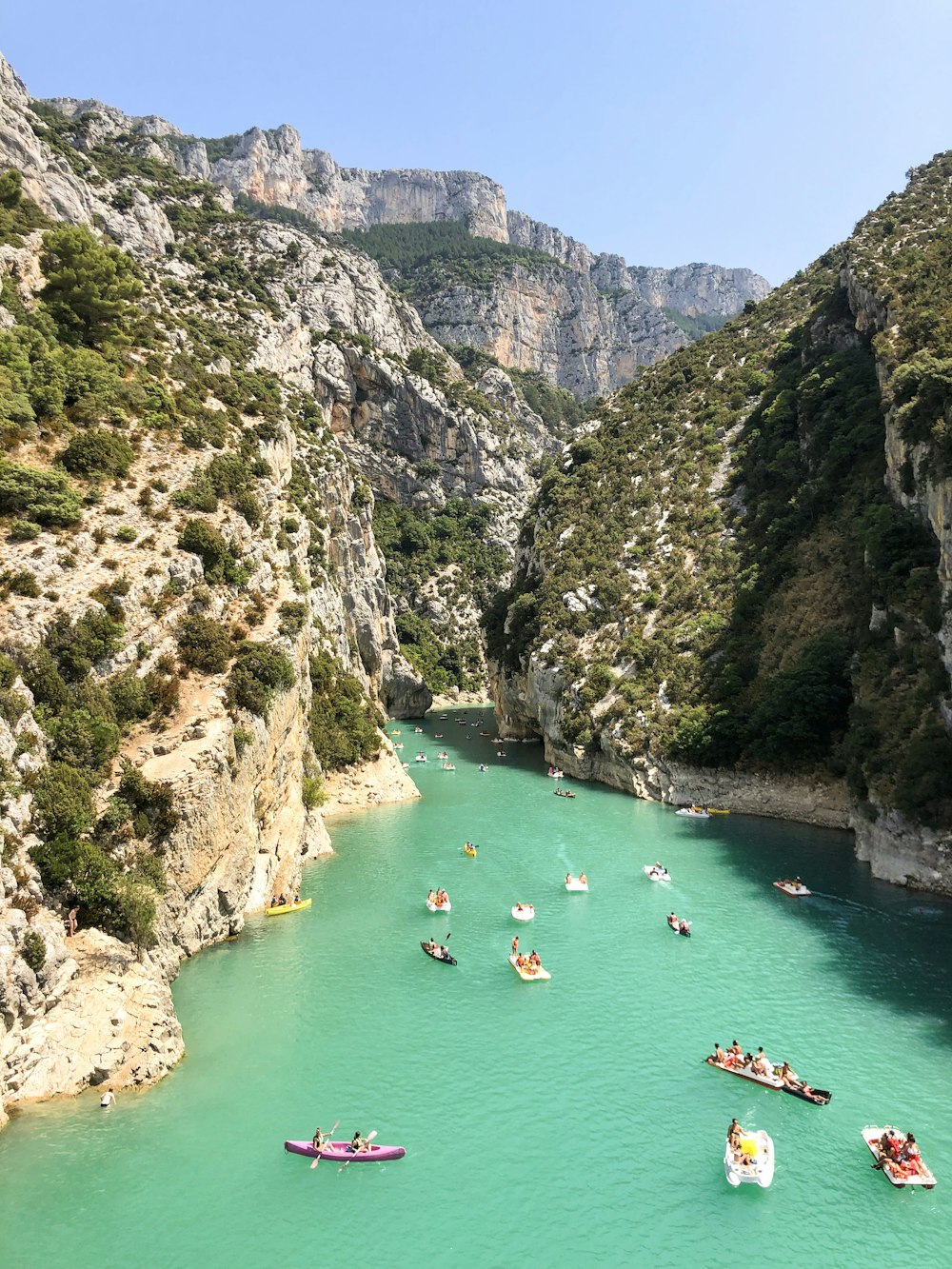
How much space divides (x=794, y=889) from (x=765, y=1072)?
51.2 ft

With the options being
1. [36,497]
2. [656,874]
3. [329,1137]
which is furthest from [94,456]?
[656,874]

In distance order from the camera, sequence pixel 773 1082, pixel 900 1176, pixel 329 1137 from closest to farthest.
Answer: pixel 900 1176, pixel 329 1137, pixel 773 1082

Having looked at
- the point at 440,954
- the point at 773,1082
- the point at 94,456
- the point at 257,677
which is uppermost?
the point at 94,456

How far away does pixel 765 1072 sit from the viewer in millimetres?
21734

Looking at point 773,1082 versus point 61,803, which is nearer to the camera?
point 773,1082

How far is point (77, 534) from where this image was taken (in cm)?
3378

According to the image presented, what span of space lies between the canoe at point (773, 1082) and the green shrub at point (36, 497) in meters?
32.4

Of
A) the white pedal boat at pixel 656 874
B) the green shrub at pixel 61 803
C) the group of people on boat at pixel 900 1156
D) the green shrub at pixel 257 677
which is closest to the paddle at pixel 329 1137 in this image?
the green shrub at pixel 61 803

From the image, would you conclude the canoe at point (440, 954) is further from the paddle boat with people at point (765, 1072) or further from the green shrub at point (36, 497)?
the green shrub at point (36, 497)

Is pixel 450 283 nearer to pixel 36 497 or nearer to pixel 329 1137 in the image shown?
pixel 36 497

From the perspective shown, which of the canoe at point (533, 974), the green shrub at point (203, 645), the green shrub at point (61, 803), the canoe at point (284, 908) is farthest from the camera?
the canoe at point (284, 908)

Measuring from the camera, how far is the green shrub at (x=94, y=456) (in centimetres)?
3750

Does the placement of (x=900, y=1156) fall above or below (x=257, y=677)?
below

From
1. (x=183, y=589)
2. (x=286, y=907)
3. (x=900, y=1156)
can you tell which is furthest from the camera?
(x=183, y=589)
